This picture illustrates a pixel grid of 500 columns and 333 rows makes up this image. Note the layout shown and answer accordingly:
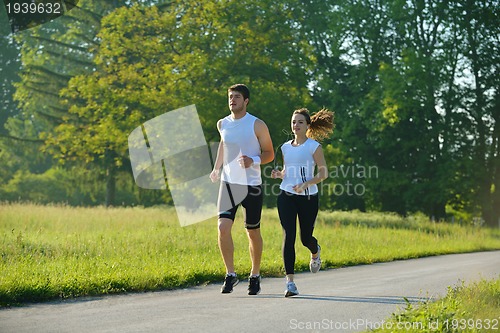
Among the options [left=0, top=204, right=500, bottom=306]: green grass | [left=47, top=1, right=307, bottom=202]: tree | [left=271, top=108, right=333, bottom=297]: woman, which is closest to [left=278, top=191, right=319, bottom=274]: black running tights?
[left=271, top=108, right=333, bottom=297]: woman

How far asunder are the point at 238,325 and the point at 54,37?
129 feet

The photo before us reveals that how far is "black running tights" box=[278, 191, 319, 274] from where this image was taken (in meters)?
9.60

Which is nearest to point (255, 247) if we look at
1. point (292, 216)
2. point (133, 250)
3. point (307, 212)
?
point (292, 216)

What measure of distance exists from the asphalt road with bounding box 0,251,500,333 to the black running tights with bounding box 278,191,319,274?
19.8 inches

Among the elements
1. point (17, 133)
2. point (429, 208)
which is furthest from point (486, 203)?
point (17, 133)

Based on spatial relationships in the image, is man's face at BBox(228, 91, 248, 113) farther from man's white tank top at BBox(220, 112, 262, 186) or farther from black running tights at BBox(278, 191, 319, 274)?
black running tights at BBox(278, 191, 319, 274)

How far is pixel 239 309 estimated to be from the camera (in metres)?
8.51

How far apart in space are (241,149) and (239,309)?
1.90m

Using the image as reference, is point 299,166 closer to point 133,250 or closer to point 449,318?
point 449,318

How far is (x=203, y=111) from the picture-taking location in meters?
28.3

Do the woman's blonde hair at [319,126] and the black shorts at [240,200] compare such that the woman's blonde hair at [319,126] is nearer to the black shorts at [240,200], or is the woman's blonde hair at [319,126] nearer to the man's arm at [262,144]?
the man's arm at [262,144]

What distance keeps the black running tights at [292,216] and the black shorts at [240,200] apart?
0.31 metres

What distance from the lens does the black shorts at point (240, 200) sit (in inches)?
373

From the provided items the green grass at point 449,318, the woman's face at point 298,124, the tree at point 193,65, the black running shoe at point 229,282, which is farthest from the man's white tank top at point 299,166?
the tree at point 193,65
